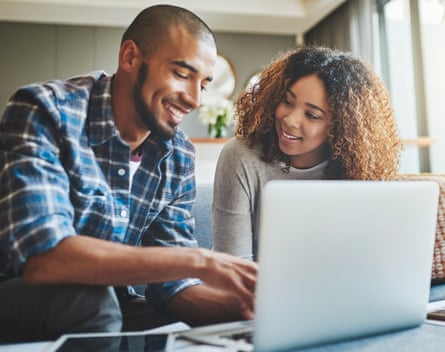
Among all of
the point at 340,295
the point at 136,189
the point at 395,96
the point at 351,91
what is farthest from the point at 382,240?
the point at 395,96

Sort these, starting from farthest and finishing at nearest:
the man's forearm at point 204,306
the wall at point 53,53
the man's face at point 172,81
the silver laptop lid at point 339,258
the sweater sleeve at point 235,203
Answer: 1. the wall at point 53,53
2. the sweater sleeve at point 235,203
3. the man's face at point 172,81
4. the man's forearm at point 204,306
5. the silver laptop lid at point 339,258

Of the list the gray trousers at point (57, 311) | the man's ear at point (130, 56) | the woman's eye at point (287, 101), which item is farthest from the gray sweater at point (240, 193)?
the gray trousers at point (57, 311)

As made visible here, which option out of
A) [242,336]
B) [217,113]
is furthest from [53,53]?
[242,336]

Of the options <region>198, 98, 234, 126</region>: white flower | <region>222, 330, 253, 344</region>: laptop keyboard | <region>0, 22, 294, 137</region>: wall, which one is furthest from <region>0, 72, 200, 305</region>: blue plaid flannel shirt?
<region>0, 22, 294, 137</region>: wall

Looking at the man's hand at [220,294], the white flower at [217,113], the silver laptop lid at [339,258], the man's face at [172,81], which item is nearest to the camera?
the silver laptop lid at [339,258]

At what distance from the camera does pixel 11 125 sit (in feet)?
2.65

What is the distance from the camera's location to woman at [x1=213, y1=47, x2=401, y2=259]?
1248 millimetres

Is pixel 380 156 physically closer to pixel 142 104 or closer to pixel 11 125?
pixel 142 104

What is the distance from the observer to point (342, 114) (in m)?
1.28

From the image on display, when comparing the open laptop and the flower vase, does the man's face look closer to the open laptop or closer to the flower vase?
the open laptop

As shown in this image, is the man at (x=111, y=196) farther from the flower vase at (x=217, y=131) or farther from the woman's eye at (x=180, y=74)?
the flower vase at (x=217, y=131)

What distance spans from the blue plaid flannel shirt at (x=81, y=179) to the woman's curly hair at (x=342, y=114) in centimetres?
31

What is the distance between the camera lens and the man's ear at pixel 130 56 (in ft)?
3.28

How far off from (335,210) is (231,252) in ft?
2.08
